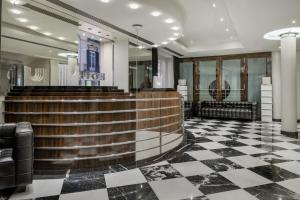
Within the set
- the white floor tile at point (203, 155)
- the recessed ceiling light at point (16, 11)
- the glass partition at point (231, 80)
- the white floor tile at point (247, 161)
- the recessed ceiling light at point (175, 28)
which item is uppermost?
the recessed ceiling light at point (175, 28)

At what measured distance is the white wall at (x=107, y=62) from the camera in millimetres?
7231

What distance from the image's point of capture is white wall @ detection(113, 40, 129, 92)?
746 cm

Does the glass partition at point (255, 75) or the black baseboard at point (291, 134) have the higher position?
the glass partition at point (255, 75)

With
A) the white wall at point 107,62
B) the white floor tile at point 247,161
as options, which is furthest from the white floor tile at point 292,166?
the white wall at point 107,62

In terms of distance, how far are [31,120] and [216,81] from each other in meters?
8.93

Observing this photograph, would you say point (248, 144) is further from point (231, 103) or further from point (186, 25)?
point (231, 103)

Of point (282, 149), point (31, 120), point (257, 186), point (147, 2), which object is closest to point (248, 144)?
point (282, 149)

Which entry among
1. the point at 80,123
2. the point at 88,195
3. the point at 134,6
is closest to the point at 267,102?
the point at 134,6

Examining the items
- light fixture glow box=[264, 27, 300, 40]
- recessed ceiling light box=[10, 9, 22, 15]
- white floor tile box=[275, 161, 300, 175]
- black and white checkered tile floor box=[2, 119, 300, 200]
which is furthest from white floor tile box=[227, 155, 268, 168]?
recessed ceiling light box=[10, 9, 22, 15]

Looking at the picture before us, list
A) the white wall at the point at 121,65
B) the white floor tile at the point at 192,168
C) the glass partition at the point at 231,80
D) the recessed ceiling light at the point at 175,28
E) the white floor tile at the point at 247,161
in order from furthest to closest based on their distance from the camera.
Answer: the glass partition at the point at 231,80 < the white wall at the point at 121,65 < the recessed ceiling light at the point at 175,28 < the white floor tile at the point at 247,161 < the white floor tile at the point at 192,168

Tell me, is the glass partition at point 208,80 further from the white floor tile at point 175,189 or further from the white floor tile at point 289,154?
the white floor tile at point 175,189

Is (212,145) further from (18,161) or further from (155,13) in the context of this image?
(18,161)

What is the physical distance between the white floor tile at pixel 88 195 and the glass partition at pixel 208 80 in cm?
902

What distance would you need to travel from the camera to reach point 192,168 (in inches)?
138
